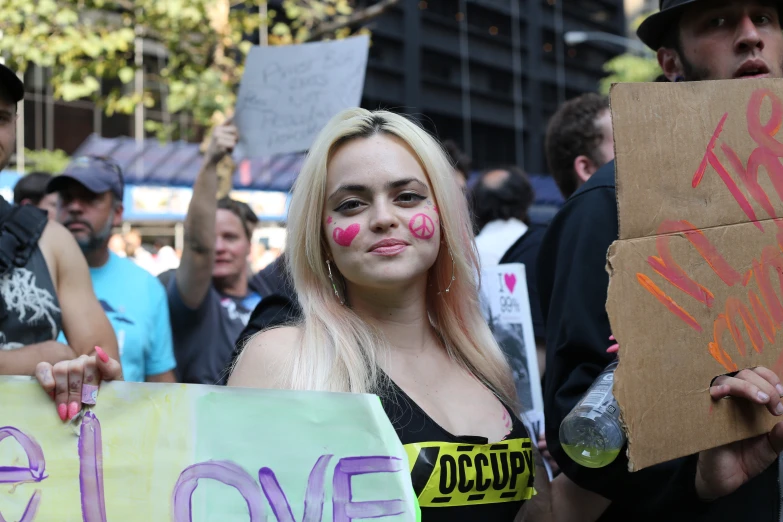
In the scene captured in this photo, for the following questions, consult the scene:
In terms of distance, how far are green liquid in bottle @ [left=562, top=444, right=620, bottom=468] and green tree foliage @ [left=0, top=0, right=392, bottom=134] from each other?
767 cm

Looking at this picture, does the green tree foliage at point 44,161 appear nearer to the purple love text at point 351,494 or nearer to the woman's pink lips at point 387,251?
the woman's pink lips at point 387,251

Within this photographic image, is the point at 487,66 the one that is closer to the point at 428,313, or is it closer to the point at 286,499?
the point at 428,313

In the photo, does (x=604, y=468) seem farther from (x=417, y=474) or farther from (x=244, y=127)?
(x=244, y=127)

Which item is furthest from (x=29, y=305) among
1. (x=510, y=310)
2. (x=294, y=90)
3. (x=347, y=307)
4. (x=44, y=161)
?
(x=44, y=161)

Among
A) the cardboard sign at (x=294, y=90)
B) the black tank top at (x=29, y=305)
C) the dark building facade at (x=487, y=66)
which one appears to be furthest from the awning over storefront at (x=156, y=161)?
the black tank top at (x=29, y=305)

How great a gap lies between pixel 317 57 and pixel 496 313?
178 centimetres

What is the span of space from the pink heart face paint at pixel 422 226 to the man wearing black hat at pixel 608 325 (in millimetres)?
306

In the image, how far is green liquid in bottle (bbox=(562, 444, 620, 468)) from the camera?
5.55 feet

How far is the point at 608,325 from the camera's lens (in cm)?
195

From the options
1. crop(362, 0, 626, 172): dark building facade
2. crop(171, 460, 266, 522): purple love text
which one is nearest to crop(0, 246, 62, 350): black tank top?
crop(171, 460, 266, 522): purple love text

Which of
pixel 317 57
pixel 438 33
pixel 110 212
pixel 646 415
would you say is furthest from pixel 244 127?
pixel 438 33

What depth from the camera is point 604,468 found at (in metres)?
1.90

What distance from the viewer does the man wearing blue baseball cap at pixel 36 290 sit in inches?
89.5

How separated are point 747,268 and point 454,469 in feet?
2.36
